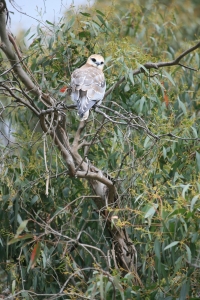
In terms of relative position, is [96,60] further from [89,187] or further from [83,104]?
[89,187]

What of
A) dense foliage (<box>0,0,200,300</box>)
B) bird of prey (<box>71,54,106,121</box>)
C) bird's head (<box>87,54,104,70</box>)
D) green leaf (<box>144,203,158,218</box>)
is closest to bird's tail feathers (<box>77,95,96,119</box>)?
bird of prey (<box>71,54,106,121</box>)

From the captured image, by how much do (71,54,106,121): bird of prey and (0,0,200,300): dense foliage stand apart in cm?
11

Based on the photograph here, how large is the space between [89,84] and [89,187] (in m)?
0.65

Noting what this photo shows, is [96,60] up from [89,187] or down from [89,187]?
up

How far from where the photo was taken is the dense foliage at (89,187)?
11.7 ft

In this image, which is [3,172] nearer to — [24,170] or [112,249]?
[24,170]

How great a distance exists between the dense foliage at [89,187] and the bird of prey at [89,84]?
0.35ft

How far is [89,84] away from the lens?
14.6 feet

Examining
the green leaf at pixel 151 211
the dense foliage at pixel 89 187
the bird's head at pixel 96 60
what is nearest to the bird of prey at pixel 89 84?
the bird's head at pixel 96 60

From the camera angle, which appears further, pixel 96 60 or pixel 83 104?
pixel 96 60

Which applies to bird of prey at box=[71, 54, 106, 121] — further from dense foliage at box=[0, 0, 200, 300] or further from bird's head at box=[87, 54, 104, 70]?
dense foliage at box=[0, 0, 200, 300]

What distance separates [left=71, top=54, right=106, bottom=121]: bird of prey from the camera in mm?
4180

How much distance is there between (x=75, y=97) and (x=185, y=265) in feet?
4.32

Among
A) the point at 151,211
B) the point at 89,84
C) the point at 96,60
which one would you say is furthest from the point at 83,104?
A: the point at 151,211
